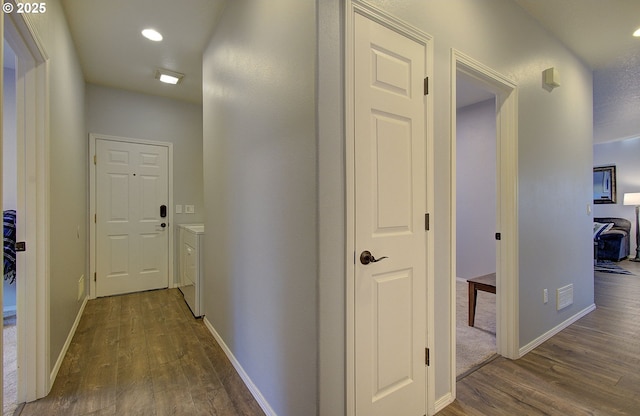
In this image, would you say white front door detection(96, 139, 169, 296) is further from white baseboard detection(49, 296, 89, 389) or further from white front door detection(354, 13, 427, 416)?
white front door detection(354, 13, 427, 416)

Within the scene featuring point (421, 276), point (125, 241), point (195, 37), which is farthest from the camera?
point (125, 241)

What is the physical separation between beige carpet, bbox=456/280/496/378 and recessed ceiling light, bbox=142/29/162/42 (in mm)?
3702

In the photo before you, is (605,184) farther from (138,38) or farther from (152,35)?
(138,38)

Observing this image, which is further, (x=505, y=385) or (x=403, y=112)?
(x=505, y=385)

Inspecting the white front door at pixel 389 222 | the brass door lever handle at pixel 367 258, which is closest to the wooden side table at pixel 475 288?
the white front door at pixel 389 222

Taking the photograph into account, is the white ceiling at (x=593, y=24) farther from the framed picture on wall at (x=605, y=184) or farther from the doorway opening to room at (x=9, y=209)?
the framed picture on wall at (x=605, y=184)

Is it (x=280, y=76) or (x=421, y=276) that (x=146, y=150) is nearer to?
(x=280, y=76)

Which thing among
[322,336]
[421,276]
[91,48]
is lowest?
[322,336]

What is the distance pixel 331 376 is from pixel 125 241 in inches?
143

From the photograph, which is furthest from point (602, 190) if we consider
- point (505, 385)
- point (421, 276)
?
point (421, 276)

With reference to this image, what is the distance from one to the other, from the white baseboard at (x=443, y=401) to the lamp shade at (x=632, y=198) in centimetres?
718

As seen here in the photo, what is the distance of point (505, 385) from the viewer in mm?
1918

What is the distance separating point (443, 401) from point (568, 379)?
40.0 inches

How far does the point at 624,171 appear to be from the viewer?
6.43 meters
